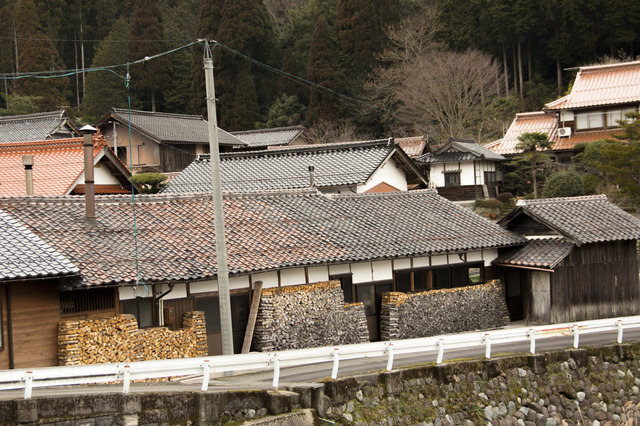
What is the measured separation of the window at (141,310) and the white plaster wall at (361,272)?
606 cm

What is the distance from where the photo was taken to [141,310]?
1692 centimetres

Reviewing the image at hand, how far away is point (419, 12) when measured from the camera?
2569 inches

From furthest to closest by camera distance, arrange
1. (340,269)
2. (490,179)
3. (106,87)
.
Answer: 1. (106,87)
2. (490,179)
3. (340,269)

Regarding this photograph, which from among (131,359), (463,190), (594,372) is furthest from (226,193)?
(463,190)

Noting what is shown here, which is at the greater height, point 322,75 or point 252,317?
point 322,75

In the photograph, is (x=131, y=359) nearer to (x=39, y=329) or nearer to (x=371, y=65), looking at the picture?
(x=39, y=329)

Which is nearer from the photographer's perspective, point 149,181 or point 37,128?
point 149,181

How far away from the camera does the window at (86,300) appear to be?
15.6 metres

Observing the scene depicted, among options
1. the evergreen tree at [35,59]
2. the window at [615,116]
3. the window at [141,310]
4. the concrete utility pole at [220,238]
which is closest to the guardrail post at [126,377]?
the concrete utility pole at [220,238]

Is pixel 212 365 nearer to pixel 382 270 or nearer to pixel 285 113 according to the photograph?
pixel 382 270

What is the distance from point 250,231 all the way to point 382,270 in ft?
13.3

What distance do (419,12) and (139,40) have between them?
24088 millimetres

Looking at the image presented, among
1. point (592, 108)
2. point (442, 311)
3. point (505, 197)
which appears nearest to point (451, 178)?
point (505, 197)

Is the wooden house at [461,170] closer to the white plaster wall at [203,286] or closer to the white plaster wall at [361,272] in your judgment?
the white plaster wall at [361,272]
